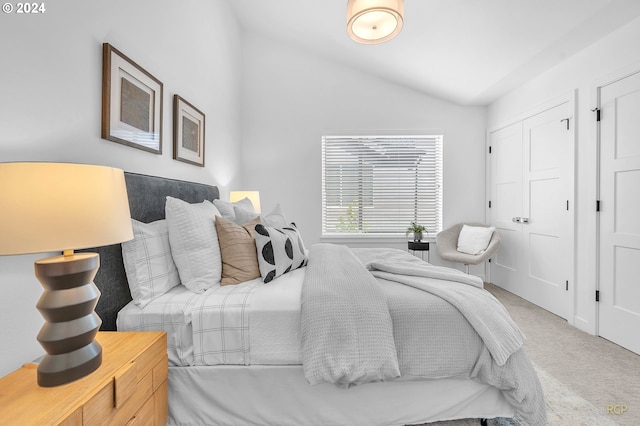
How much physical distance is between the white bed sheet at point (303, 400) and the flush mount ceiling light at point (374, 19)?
2009 millimetres

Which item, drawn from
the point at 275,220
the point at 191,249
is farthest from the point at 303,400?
the point at 275,220

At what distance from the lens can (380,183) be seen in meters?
4.12

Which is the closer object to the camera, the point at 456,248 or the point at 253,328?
the point at 253,328

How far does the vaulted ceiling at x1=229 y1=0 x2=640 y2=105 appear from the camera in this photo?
2258 mm

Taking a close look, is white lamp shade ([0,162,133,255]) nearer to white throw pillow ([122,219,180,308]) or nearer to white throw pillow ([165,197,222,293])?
white throw pillow ([122,219,180,308])

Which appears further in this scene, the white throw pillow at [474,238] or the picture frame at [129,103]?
the white throw pillow at [474,238]

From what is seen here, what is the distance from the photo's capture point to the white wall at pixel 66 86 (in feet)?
3.48

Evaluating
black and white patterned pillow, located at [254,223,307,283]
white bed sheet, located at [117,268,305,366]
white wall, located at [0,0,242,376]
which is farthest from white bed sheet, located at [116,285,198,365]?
black and white patterned pillow, located at [254,223,307,283]

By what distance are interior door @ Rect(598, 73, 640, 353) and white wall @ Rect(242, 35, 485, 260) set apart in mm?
1715

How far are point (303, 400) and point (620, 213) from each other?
110 inches

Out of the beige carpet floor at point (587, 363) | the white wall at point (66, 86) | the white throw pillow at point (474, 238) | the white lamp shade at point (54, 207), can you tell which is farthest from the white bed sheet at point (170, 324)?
the white throw pillow at point (474, 238)

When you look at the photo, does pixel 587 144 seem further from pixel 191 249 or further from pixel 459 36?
pixel 191 249

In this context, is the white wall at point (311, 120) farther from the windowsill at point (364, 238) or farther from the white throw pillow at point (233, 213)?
the white throw pillow at point (233, 213)

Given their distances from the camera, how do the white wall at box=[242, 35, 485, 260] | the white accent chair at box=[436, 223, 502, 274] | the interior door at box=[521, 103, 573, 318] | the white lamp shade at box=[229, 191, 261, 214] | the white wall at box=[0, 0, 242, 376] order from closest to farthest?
the white wall at box=[0, 0, 242, 376] < the interior door at box=[521, 103, 573, 318] < the white lamp shade at box=[229, 191, 261, 214] < the white accent chair at box=[436, 223, 502, 274] < the white wall at box=[242, 35, 485, 260]
